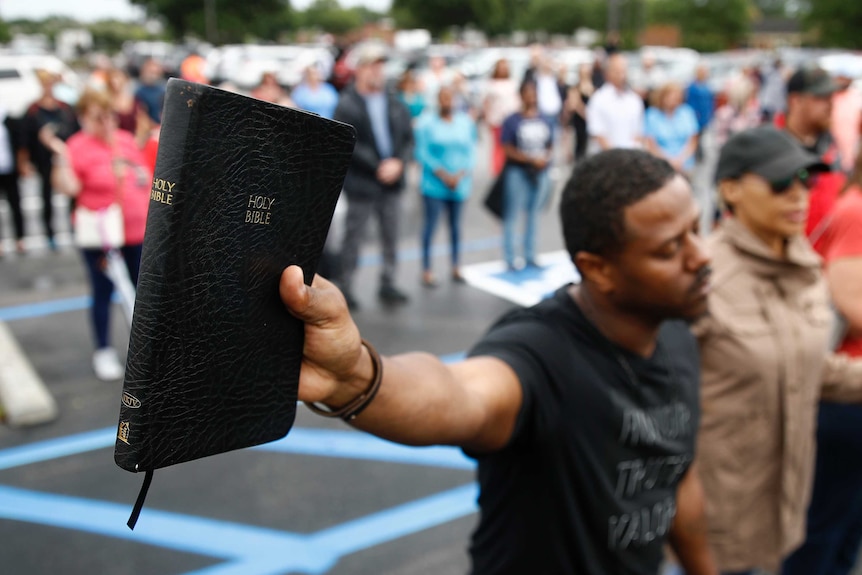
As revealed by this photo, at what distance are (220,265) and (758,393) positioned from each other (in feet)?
6.50

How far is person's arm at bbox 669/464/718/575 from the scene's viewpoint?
2262mm

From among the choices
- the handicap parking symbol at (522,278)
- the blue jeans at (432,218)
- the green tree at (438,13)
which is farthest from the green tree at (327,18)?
the blue jeans at (432,218)

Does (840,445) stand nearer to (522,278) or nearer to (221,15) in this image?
(522,278)

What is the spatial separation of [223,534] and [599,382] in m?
2.63

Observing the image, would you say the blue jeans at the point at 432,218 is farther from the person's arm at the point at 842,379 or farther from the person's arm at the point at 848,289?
the person's arm at the point at 842,379

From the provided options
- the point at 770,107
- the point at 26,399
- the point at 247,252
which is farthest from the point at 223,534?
the point at 770,107

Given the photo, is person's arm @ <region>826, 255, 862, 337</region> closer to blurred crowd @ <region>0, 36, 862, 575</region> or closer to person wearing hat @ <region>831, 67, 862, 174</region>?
blurred crowd @ <region>0, 36, 862, 575</region>

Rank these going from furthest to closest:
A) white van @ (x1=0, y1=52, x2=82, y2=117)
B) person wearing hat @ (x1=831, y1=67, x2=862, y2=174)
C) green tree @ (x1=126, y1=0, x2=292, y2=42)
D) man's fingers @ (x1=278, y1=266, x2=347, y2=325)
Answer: green tree @ (x1=126, y1=0, x2=292, y2=42) → white van @ (x1=0, y1=52, x2=82, y2=117) → person wearing hat @ (x1=831, y1=67, x2=862, y2=174) → man's fingers @ (x1=278, y1=266, x2=347, y2=325)

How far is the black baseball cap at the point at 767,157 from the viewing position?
2.57 meters

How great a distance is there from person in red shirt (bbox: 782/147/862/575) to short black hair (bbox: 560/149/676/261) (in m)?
1.28

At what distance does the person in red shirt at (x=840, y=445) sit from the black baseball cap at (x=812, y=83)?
158cm

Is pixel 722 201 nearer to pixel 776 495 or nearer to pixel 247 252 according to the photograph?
pixel 776 495

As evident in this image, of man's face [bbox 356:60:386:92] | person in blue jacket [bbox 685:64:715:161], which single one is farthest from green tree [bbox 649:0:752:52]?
man's face [bbox 356:60:386:92]

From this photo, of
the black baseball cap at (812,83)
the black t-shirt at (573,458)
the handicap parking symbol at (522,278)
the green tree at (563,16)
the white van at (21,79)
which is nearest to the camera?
the black t-shirt at (573,458)
